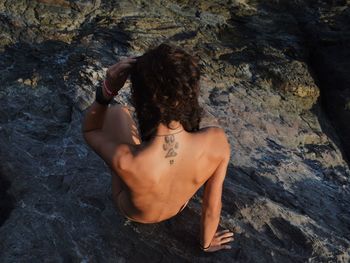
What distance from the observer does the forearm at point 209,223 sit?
3307 millimetres

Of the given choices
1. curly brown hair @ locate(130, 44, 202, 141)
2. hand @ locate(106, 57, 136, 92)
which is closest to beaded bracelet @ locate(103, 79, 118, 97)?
hand @ locate(106, 57, 136, 92)

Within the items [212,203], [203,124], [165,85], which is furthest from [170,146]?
[203,124]

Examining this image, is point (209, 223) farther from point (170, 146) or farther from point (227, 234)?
point (170, 146)

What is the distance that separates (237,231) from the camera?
11.6 feet

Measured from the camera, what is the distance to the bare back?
9.82 ft

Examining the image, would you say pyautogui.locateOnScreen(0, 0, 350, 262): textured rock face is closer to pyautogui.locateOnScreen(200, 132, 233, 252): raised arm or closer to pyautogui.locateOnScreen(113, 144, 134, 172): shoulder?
pyautogui.locateOnScreen(200, 132, 233, 252): raised arm

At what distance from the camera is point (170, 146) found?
2.99 m

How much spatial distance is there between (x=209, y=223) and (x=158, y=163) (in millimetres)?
574

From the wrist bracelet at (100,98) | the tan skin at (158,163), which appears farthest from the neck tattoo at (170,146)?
the wrist bracelet at (100,98)

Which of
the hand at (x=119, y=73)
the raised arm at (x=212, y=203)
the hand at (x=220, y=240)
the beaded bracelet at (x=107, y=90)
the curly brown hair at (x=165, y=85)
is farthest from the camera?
the hand at (x=220, y=240)

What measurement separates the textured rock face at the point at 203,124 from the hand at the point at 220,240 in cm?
5

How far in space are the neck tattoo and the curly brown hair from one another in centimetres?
12

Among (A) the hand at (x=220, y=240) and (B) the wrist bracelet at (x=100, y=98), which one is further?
(A) the hand at (x=220, y=240)

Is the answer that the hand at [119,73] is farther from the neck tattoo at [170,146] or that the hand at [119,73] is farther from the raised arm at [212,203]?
the raised arm at [212,203]
